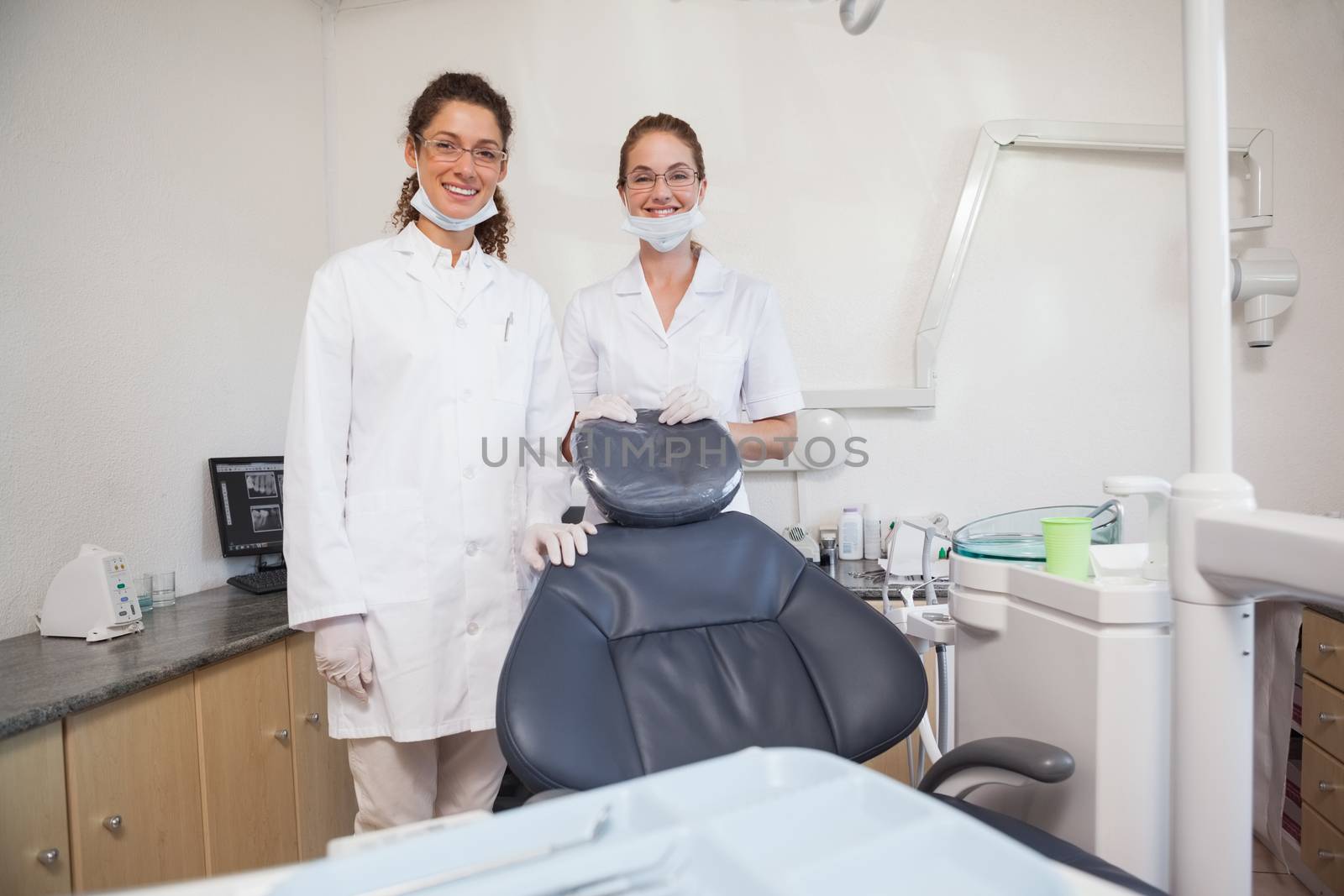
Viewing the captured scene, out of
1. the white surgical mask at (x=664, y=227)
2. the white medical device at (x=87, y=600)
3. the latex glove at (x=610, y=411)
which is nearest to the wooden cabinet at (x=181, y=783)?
the white medical device at (x=87, y=600)

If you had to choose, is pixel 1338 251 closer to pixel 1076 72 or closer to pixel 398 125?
pixel 1076 72

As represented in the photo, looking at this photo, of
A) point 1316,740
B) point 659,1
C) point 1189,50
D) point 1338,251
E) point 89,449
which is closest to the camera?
point 1189,50

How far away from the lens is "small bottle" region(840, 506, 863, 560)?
8.31ft

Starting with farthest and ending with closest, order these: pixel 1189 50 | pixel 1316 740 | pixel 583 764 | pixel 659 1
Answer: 1. pixel 659 1
2. pixel 1316 740
3. pixel 583 764
4. pixel 1189 50

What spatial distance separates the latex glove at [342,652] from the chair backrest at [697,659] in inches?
15.2

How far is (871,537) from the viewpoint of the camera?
8.38 ft

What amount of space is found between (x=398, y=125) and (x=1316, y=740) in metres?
3.14

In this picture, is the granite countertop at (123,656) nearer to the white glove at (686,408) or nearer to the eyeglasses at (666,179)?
the white glove at (686,408)

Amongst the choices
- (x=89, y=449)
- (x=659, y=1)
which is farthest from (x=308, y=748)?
(x=659, y=1)

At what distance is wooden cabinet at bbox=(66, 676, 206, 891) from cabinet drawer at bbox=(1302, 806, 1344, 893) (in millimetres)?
2398

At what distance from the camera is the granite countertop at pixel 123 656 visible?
128 centimetres

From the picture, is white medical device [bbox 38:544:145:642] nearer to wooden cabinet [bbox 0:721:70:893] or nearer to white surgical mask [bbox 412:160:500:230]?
wooden cabinet [bbox 0:721:70:893]

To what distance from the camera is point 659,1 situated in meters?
2.63

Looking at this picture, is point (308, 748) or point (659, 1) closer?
point (308, 748)
